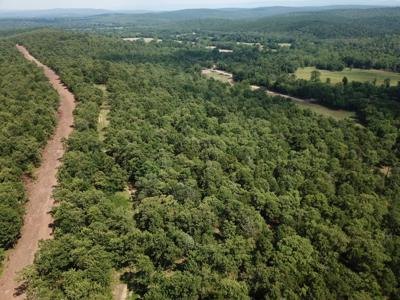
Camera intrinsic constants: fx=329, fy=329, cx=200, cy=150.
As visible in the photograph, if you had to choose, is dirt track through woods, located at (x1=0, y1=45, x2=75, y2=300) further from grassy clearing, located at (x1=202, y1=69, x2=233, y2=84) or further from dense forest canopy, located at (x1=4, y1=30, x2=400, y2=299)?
grassy clearing, located at (x1=202, y1=69, x2=233, y2=84)

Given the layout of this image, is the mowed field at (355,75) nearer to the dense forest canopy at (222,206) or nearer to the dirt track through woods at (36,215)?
the dense forest canopy at (222,206)

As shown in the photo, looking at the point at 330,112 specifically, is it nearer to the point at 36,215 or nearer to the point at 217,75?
the point at 217,75

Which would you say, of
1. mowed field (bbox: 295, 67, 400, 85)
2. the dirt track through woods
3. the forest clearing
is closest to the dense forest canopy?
the forest clearing

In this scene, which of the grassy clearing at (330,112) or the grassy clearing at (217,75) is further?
the grassy clearing at (217,75)

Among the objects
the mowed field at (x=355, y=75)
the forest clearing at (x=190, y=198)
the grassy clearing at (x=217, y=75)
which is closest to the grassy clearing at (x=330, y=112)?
the forest clearing at (x=190, y=198)

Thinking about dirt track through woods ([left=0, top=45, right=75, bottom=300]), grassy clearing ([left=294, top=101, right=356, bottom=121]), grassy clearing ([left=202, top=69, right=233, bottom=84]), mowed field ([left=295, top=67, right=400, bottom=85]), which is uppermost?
dirt track through woods ([left=0, top=45, right=75, bottom=300])

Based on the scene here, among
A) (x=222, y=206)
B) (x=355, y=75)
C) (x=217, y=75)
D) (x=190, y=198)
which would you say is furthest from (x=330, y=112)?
(x=190, y=198)
